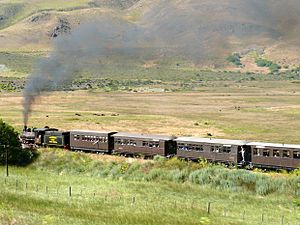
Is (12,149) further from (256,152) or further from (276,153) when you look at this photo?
(276,153)

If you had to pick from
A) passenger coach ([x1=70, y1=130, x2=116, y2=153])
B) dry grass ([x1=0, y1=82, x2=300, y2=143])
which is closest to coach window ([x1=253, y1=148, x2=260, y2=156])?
passenger coach ([x1=70, y1=130, x2=116, y2=153])

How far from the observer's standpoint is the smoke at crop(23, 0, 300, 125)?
58.6 ft

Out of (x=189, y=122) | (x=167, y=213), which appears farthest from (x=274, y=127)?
(x=167, y=213)

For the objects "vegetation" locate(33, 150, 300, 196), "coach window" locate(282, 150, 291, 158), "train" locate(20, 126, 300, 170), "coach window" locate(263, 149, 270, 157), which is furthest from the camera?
"coach window" locate(263, 149, 270, 157)

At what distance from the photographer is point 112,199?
38562 mm

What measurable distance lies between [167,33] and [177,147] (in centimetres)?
1796

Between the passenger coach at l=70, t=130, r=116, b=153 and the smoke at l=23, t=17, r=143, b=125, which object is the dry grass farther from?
the passenger coach at l=70, t=130, r=116, b=153

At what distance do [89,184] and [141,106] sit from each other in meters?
79.8

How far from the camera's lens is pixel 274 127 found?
289ft

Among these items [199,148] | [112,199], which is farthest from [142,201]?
[199,148]

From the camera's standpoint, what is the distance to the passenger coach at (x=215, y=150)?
4819cm

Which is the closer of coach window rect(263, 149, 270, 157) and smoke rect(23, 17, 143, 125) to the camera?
coach window rect(263, 149, 270, 157)

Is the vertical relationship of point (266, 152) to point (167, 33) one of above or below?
below

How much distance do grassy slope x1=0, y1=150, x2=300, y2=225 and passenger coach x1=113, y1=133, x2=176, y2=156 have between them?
153 cm
